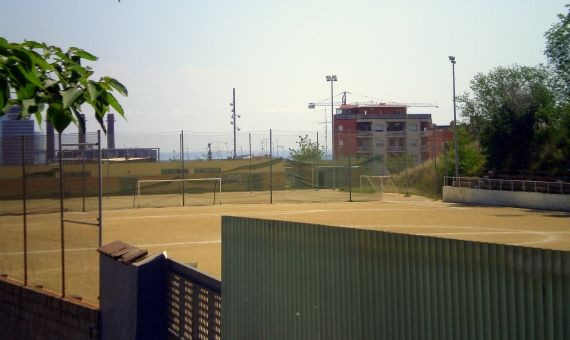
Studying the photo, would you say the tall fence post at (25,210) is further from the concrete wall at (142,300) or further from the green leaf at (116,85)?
the green leaf at (116,85)

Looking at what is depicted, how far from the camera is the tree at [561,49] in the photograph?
138 ft

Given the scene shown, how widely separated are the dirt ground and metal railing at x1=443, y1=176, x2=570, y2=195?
191cm

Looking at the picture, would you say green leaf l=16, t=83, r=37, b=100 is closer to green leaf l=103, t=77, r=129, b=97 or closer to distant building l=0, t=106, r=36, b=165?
green leaf l=103, t=77, r=129, b=97

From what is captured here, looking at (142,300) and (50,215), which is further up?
(50,215)

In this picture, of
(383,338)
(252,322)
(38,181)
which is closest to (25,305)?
(38,181)

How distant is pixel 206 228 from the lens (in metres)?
24.2

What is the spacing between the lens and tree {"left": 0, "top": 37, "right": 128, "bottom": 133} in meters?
3.55

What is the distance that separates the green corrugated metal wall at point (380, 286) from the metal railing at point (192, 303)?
0.60m

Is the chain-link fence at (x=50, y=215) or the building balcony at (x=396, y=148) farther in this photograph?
the building balcony at (x=396, y=148)

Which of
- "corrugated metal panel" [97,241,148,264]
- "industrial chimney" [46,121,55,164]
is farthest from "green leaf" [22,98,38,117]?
"industrial chimney" [46,121,55,164]

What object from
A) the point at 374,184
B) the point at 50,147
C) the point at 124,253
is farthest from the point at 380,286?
the point at 374,184

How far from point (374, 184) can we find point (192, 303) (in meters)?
35.9

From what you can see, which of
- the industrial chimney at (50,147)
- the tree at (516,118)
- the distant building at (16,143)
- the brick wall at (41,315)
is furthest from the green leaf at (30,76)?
the tree at (516,118)

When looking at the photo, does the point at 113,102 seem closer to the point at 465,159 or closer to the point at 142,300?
the point at 142,300
